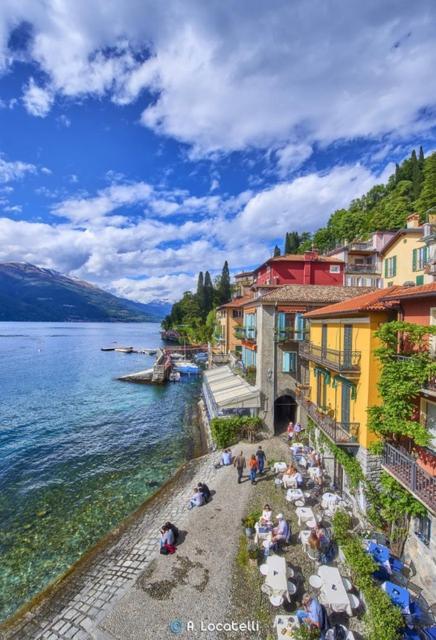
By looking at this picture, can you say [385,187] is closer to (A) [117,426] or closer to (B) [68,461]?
(A) [117,426]

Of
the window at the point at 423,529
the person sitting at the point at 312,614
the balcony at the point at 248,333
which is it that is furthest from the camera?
the balcony at the point at 248,333

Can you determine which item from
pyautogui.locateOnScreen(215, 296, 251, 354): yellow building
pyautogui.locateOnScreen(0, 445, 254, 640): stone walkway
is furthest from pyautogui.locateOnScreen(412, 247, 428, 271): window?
pyautogui.locateOnScreen(0, 445, 254, 640): stone walkway

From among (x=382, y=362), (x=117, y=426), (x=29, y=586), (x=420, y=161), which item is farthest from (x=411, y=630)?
(x=420, y=161)

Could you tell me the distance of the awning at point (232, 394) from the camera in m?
23.1

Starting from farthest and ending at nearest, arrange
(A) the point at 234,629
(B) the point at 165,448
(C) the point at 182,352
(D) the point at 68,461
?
(C) the point at 182,352 → (B) the point at 165,448 → (D) the point at 68,461 → (A) the point at 234,629

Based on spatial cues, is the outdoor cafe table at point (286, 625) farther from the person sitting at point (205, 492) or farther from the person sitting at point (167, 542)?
the person sitting at point (205, 492)

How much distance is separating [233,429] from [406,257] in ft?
67.1

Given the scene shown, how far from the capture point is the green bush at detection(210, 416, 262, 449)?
74.2 ft

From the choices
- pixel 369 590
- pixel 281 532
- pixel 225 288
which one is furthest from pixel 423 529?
pixel 225 288

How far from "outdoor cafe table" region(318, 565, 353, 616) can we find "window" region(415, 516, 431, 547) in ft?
11.1

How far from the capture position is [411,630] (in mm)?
8750

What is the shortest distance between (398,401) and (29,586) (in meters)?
15.8

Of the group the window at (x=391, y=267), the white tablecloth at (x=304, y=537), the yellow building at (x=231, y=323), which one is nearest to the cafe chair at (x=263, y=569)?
the white tablecloth at (x=304, y=537)

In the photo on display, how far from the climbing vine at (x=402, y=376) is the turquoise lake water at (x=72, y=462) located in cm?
1366
